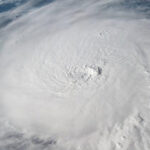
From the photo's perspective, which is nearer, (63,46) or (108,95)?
(108,95)

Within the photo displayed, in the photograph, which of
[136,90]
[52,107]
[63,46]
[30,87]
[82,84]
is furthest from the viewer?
[63,46]

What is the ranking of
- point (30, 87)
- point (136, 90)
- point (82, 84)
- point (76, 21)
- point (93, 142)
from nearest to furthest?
point (93, 142)
point (136, 90)
point (82, 84)
point (30, 87)
point (76, 21)

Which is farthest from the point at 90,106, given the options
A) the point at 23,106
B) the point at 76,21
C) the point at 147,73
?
the point at 76,21

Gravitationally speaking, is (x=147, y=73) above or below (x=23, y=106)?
above

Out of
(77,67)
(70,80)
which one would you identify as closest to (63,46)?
(77,67)

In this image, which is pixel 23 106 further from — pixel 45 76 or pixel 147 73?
pixel 147 73

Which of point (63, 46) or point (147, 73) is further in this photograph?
point (63, 46)

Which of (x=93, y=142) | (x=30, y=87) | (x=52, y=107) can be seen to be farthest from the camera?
(x=30, y=87)

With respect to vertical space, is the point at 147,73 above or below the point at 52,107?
above

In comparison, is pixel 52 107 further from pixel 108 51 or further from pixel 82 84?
pixel 108 51
